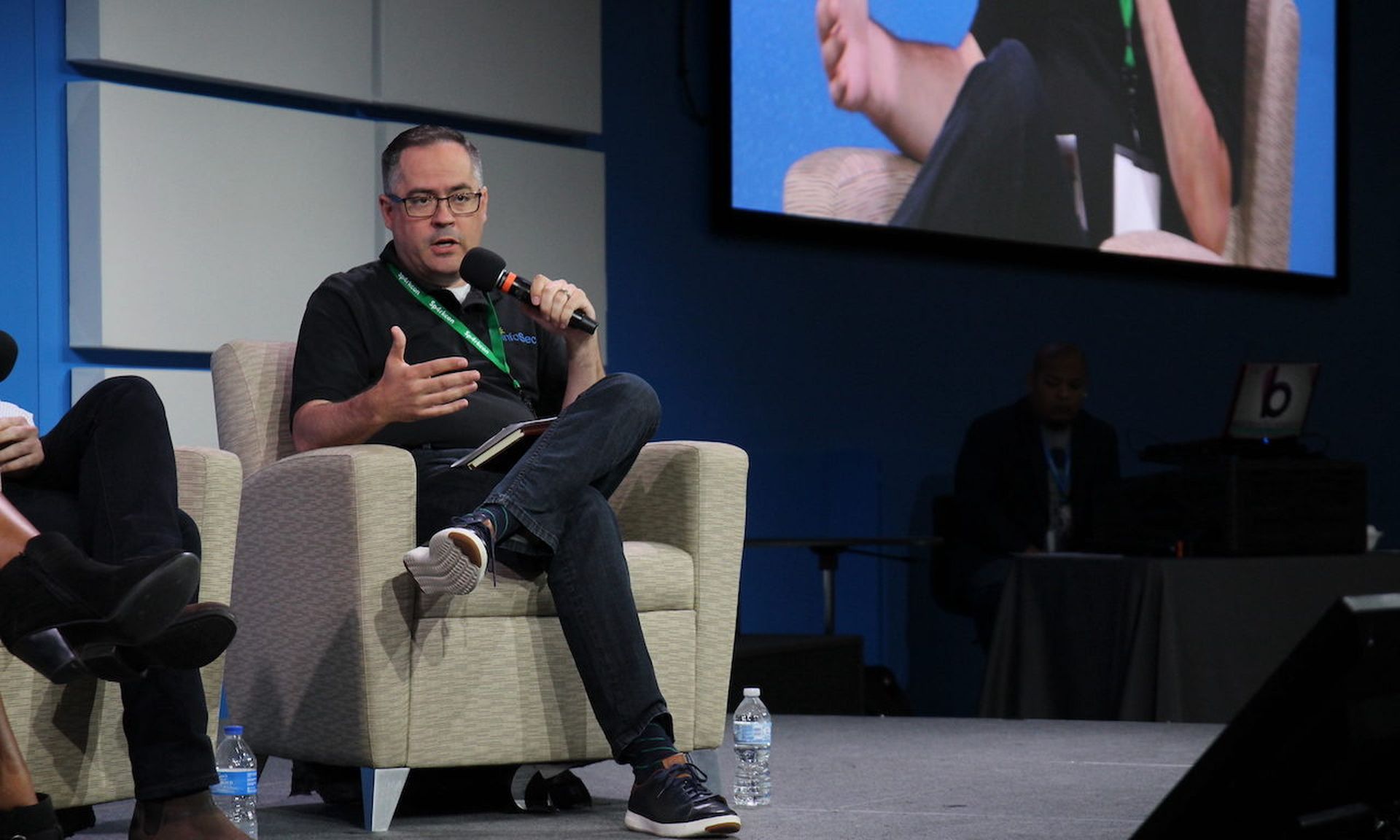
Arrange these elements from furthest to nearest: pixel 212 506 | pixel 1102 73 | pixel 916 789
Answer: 1. pixel 1102 73
2. pixel 916 789
3. pixel 212 506

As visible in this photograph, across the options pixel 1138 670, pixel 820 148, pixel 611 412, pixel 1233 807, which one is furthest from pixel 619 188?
pixel 1233 807

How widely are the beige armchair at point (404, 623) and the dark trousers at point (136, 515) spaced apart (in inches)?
13.4

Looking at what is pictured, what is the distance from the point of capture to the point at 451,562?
8.08ft

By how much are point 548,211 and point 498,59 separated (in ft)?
1.35

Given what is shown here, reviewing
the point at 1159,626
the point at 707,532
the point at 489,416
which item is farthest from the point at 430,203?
the point at 1159,626

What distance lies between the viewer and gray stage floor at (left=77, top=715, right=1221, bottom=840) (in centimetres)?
259

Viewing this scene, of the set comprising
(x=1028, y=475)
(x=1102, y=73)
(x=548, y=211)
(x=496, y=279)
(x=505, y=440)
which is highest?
(x=1102, y=73)

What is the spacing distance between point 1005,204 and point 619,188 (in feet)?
5.16

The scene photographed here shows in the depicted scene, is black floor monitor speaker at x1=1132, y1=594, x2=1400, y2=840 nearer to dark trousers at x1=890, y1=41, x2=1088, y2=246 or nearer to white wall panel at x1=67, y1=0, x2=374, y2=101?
white wall panel at x1=67, y1=0, x2=374, y2=101

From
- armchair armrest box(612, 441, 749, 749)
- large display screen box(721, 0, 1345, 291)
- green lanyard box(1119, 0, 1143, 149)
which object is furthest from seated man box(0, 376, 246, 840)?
green lanyard box(1119, 0, 1143, 149)

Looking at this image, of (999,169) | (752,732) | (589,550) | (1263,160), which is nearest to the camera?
(589,550)

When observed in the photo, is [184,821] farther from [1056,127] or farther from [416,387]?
[1056,127]

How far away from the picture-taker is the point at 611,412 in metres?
2.67

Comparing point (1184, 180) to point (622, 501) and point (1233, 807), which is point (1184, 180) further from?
point (1233, 807)
